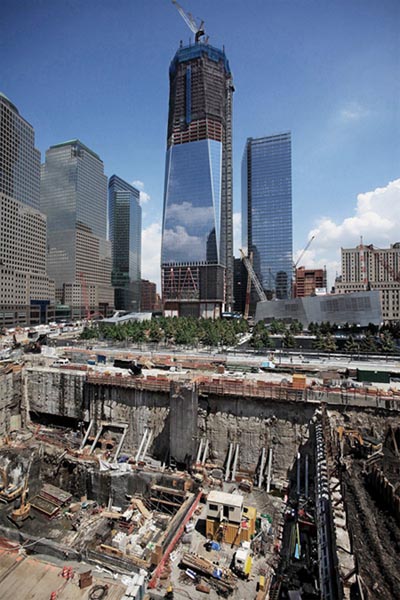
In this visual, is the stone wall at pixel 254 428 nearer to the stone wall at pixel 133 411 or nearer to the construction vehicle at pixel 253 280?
the stone wall at pixel 133 411

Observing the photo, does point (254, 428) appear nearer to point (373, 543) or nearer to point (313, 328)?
point (373, 543)

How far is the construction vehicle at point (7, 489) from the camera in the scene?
27.0 m

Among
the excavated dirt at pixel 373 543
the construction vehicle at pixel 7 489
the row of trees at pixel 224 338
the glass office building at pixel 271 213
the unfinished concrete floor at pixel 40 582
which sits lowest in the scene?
the construction vehicle at pixel 7 489

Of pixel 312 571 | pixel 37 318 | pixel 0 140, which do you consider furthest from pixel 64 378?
pixel 0 140

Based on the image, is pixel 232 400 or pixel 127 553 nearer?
pixel 127 553

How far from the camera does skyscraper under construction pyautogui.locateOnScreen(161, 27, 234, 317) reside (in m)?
156

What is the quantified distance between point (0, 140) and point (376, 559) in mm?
182558

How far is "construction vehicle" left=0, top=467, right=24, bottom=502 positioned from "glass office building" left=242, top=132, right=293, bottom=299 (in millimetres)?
173733

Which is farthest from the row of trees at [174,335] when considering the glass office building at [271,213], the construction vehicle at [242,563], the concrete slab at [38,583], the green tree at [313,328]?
the glass office building at [271,213]

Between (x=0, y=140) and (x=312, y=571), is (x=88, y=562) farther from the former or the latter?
(x=0, y=140)

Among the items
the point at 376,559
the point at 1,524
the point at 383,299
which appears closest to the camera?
the point at 376,559

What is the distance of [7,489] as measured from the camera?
27547mm

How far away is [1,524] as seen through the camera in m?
25.0

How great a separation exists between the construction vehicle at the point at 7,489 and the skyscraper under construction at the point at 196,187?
135 meters
